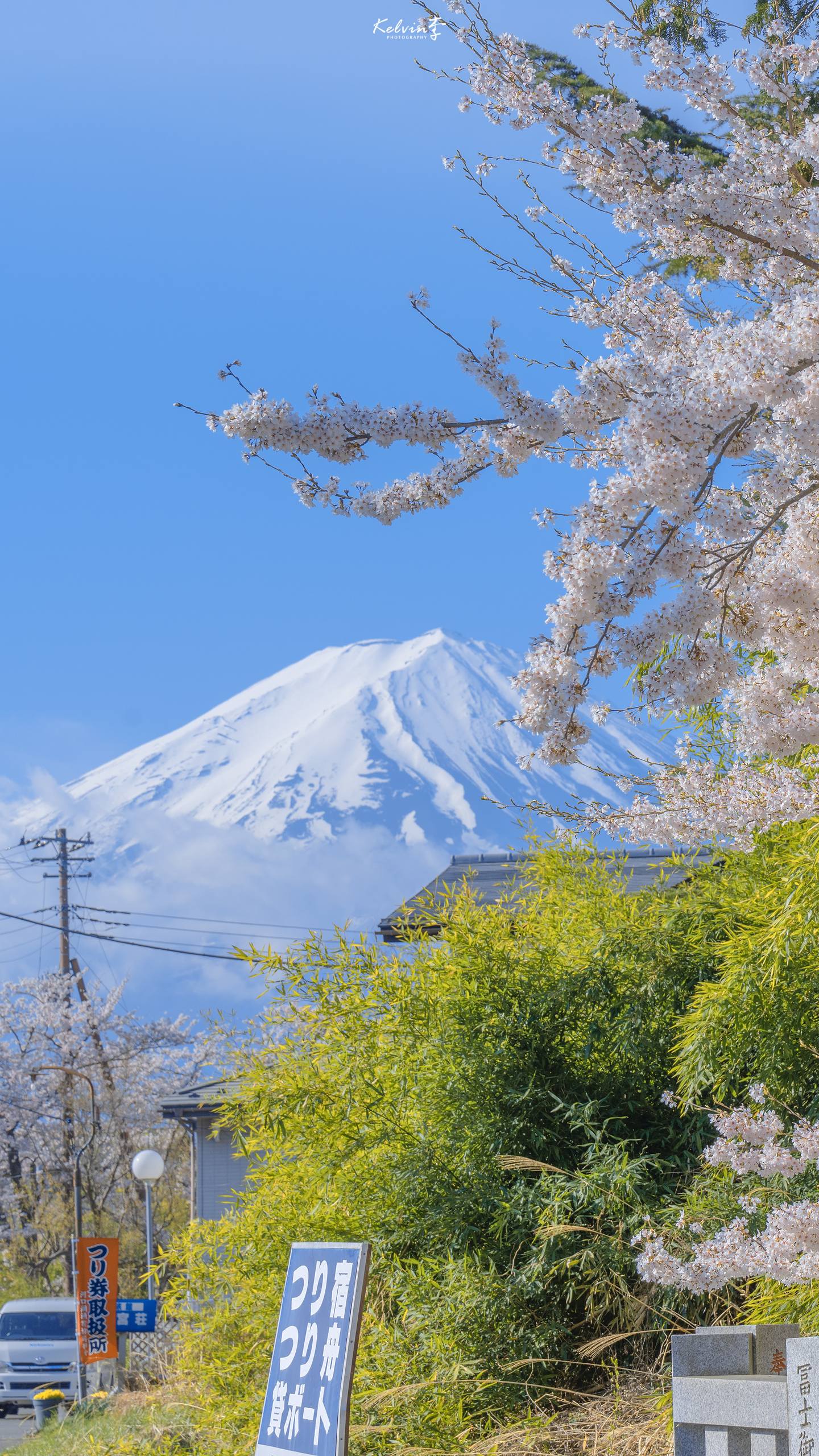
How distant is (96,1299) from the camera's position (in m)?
12.7

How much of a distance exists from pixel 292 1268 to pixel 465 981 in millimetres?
1653

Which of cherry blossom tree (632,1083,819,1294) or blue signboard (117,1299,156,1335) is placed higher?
cherry blossom tree (632,1083,819,1294)

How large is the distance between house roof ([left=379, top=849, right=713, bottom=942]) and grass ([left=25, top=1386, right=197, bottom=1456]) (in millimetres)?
2454

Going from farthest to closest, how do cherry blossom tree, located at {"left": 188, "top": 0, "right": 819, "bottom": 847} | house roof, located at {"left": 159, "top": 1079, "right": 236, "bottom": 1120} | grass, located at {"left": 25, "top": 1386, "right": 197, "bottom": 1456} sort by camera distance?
house roof, located at {"left": 159, "top": 1079, "right": 236, "bottom": 1120}
grass, located at {"left": 25, "top": 1386, "right": 197, "bottom": 1456}
cherry blossom tree, located at {"left": 188, "top": 0, "right": 819, "bottom": 847}

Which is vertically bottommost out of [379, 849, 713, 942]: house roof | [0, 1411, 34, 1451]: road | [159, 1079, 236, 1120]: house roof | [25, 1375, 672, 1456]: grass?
[0, 1411, 34, 1451]: road

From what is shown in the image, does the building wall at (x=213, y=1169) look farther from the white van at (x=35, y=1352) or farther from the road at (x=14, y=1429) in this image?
the road at (x=14, y=1429)

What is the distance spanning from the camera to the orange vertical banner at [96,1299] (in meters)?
12.6

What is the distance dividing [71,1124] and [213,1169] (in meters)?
10.4

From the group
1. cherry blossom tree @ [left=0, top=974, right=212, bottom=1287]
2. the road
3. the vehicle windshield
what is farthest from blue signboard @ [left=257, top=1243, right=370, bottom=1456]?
cherry blossom tree @ [left=0, top=974, right=212, bottom=1287]

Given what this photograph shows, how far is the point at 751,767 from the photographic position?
373cm

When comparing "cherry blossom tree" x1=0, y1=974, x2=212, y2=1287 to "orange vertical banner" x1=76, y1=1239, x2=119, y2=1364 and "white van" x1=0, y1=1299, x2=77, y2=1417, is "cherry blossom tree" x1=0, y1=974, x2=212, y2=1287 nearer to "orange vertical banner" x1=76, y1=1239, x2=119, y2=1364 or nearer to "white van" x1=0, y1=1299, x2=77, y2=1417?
"white van" x1=0, y1=1299, x2=77, y2=1417

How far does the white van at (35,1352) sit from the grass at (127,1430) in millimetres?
5331

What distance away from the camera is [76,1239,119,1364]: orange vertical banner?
41.4 ft

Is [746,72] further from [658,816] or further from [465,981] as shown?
[465,981]
